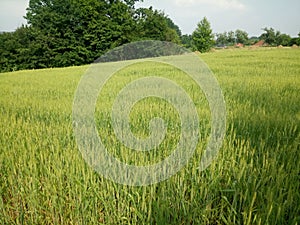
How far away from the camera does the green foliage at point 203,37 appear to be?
4206cm

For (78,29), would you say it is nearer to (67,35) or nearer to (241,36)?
(67,35)

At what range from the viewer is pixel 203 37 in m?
43.0

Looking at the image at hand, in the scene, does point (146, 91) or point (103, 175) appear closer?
point (103, 175)

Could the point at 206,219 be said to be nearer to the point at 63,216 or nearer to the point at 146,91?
the point at 63,216

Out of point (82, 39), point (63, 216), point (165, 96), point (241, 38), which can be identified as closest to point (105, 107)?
point (165, 96)

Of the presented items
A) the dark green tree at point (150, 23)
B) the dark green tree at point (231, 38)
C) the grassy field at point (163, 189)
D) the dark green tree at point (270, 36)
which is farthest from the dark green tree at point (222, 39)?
the grassy field at point (163, 189)

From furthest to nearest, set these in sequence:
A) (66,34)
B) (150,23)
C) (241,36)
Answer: (241,36)
(150,23)
(66,34)

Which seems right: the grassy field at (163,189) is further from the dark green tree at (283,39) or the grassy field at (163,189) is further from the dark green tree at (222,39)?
the dark green tree at (222,39)

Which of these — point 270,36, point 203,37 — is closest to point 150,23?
point 203,37

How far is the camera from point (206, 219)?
1257mm

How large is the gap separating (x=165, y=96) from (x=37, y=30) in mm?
28969

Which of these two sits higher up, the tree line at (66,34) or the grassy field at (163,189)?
the tree line at (66,34)

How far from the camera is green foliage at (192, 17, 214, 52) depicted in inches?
1656

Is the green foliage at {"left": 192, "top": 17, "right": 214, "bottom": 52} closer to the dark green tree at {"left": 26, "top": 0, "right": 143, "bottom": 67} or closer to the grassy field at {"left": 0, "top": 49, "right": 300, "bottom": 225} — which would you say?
the dark green tree at {"left": 26, "top": 0, "right": 143, "bottom": 67}
